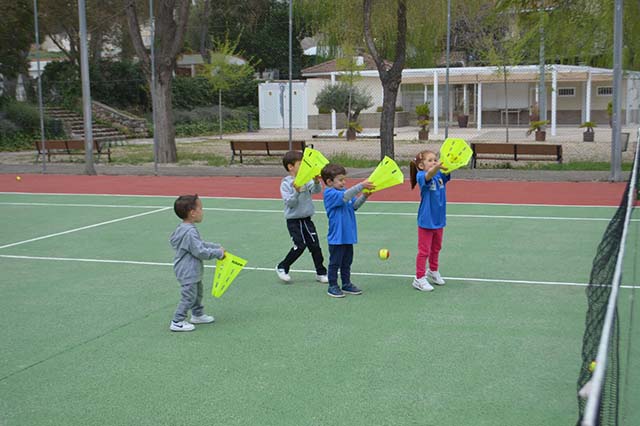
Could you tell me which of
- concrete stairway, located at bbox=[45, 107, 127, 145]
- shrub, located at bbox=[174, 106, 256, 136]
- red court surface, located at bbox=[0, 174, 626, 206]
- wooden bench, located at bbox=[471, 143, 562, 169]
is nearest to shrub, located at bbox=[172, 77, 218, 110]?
shrub, located at bbox=[174, 106, 256, 136]

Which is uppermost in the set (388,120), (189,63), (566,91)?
(189,63)

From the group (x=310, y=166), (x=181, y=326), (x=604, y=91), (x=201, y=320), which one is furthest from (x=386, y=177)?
(x=604, y=91)

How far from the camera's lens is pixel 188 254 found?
23.7ft

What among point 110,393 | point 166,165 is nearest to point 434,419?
point 110,393

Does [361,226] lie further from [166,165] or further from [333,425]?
[166,165]

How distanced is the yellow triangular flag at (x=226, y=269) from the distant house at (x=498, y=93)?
28702mm

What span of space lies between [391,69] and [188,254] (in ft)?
50.3

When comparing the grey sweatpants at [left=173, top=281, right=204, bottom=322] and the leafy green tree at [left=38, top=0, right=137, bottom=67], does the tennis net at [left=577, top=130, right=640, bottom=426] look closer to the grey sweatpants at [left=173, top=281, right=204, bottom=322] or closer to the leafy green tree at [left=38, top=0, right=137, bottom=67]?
the grey sweatpants at [left=173, top=281, right=204, bottom=322]

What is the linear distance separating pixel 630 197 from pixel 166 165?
17.5 meters

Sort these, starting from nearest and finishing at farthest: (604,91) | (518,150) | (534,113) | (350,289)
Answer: (350,289) < (518,150) < (534,113) < (604,91)

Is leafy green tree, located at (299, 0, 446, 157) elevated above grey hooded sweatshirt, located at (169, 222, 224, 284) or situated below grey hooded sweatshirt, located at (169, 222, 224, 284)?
above

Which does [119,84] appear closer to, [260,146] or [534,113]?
[260,146]

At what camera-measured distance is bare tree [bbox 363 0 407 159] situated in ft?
67.0

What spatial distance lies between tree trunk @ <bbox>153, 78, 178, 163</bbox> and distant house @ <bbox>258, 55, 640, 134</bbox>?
16453mm
